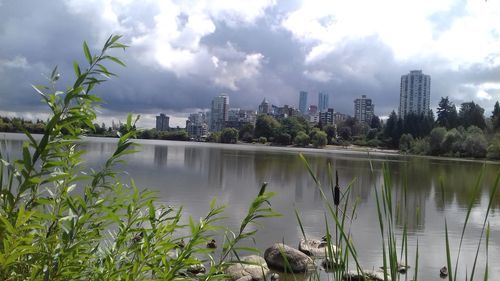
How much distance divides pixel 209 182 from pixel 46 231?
30.6m

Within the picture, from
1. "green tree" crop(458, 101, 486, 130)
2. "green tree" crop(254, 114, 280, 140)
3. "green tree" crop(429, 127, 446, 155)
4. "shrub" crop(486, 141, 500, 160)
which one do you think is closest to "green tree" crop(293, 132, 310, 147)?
"green tree" crop(254, 114, 280, 140)

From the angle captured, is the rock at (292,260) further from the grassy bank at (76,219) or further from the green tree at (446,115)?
the green tree at (446,115)

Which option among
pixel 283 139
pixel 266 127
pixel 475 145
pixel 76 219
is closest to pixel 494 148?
pixel 475 145

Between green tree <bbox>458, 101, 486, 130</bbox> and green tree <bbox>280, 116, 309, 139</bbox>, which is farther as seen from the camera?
Answer: green tree <bbox>280, 116, 309, 139</bbox>

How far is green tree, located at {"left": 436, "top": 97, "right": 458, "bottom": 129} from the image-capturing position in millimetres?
129875

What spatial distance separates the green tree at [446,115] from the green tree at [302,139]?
46193 mm

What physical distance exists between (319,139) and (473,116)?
52.5m

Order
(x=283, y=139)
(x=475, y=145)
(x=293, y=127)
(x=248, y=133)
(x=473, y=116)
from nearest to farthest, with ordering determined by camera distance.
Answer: (x=475, y=145), (x=473, y=116), (x=283, y=139), (x=293, y=127), (x=248, y=133)

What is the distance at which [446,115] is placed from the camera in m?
141

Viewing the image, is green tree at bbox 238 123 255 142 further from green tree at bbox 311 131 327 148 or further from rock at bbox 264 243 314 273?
rock at bbox 264 243 314 273

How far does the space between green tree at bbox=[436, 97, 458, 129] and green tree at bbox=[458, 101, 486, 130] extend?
210 centimetres

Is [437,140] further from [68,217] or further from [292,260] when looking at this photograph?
[68,217]

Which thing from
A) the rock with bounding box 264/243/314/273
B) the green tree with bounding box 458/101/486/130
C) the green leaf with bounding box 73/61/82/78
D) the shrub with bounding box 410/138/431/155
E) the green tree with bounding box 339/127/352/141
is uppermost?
the green tree with bounding box 458/101/486/130

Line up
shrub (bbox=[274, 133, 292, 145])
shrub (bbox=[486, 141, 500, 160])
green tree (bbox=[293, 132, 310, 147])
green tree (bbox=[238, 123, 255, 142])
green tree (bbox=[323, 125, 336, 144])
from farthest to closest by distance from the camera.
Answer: green tree (bbox=[238, 123, 255, 142]) → shrub (bbox=[274, 133, 292, 145]) → green tree (bbox=[323, 125, 336, 144]) → green tree (bbox=[293, 132, 310, 147]) → shrub (bbox=[486, 141, 500, 160])
